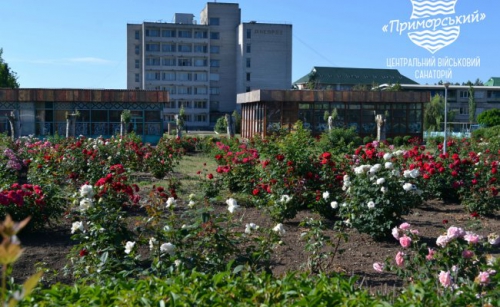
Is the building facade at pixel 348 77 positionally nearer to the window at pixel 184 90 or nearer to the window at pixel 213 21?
the window at pixel 213 21

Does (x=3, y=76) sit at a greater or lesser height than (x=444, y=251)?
greater

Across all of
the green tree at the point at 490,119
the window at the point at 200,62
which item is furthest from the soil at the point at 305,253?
the window at the point at 200,62

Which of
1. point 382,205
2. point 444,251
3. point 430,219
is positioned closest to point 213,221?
point 444,251

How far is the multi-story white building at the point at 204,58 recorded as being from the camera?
7944 centimetres

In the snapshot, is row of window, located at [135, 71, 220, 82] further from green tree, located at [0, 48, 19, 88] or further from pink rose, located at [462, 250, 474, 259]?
pink rose, located at [462, 250, 474, 259]

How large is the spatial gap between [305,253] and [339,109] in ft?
110

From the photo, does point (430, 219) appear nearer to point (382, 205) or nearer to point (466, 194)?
point (466, 194)

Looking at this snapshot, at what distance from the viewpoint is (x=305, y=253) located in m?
7.43

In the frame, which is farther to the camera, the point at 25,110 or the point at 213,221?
the point at 25,110

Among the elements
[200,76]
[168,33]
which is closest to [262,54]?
[200,76]

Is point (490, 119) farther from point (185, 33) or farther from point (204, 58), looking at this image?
point (185, 33)

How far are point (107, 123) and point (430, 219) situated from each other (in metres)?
30.2

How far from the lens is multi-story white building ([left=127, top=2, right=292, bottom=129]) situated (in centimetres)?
7944

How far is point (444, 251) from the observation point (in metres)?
4.84
